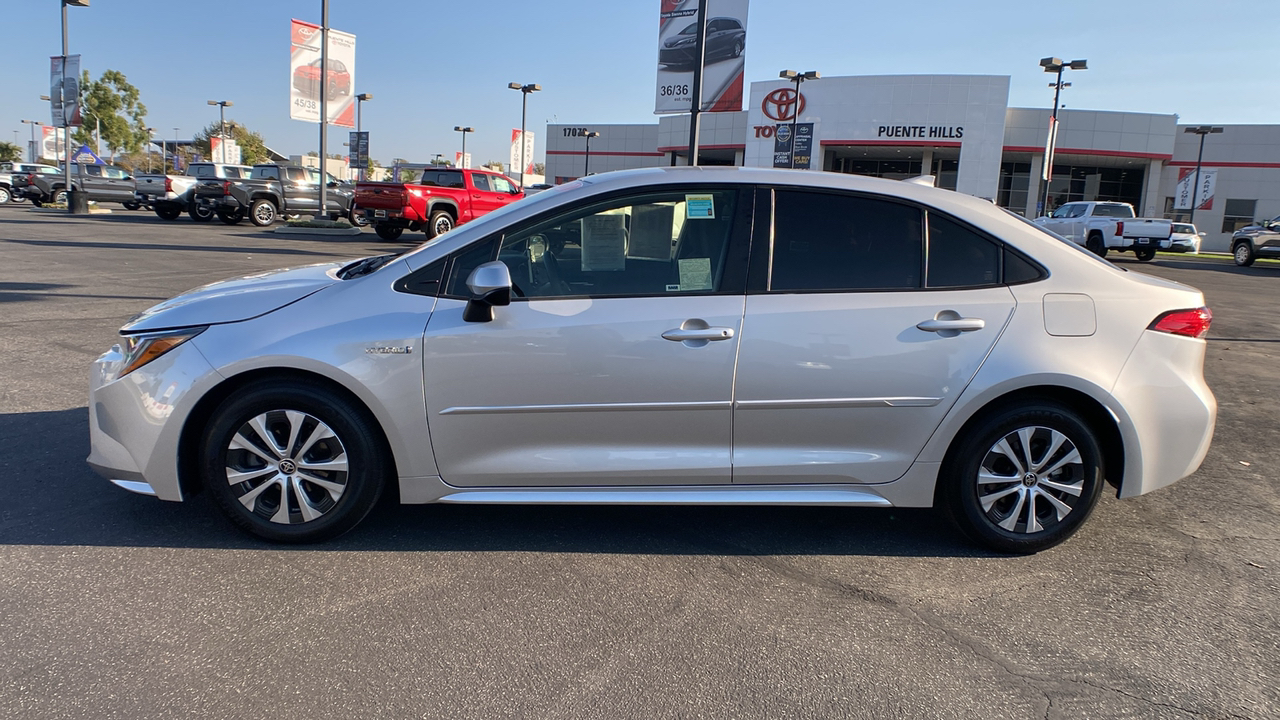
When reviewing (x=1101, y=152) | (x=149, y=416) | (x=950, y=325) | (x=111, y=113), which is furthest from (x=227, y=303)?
(x=111, y=113)

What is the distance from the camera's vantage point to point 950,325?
3.68m

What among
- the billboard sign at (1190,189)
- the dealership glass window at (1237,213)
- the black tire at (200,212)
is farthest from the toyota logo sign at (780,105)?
the black tire at (200,212)

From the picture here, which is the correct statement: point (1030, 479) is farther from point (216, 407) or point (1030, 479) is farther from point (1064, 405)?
→ point (216, 407)

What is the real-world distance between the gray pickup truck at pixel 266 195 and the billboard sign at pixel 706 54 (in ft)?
56.3

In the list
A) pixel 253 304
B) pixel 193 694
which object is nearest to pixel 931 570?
pixel 193 694

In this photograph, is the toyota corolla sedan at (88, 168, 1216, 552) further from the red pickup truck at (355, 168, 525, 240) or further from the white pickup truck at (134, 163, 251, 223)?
the white pickup truck at (134, 163, 251, 223)

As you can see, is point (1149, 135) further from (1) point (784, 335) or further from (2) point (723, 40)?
(1) point (784, 335)

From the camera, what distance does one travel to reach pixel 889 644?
121 inches

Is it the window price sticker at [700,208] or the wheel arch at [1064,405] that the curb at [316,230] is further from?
the wheel arch at [1064,405]

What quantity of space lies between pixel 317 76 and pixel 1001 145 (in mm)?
33006

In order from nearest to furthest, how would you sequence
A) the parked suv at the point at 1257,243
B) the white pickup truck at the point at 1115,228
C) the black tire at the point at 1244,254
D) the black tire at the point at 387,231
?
the black tire at the point at 387,231 → the white pickup truck at the point at 1115,228 → the parked suv at the point at 1257,243 → the black tire at the point at 1244,254

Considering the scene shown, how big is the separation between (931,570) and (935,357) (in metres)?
0.93

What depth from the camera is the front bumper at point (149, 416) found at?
3.55m

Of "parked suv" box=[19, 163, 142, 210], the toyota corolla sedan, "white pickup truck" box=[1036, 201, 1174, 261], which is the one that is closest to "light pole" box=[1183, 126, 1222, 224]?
"white pickup truck" box=[1036, 201, 1174, 261]
